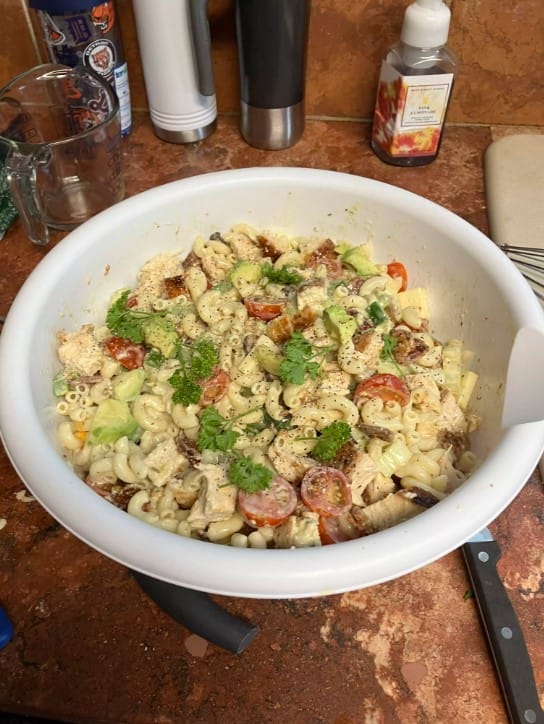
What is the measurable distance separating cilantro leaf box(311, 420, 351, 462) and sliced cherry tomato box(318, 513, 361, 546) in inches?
3.0

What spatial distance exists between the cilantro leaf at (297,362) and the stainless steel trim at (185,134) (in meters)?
0.62

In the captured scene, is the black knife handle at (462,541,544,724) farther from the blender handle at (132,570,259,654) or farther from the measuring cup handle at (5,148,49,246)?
the measuring cup handle at (5,148,49,246)

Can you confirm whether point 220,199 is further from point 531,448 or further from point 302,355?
point 531,448

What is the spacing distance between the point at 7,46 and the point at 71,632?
3.67 ft

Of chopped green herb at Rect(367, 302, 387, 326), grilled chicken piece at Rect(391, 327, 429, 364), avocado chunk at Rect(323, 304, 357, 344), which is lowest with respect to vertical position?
grilled chicken piece at Rect(391, 327, 429, 364)

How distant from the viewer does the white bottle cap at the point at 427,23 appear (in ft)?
3.06

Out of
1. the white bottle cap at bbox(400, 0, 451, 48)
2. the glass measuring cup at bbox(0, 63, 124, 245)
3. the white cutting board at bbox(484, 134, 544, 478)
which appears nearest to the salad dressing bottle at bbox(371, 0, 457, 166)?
the white bottle cap at bbox(400, 0, 451, 48)

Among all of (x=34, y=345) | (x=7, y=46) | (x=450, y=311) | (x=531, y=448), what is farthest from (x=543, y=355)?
(x=7, y=46)

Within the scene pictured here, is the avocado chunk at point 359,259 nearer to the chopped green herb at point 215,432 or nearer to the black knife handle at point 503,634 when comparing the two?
the chopped green herb at point 215,432

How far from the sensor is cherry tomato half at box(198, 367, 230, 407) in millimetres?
811

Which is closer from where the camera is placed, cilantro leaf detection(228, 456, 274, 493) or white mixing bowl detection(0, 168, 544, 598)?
white mixing bowl detection(0, 168, 544, 598)

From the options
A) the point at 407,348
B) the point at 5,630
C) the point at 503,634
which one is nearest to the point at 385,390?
the point at 407,348

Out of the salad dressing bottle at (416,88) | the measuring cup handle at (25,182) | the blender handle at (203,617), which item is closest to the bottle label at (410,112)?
the salad dressing bottle at (416,88)

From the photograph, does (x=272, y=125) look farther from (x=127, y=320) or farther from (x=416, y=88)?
(x=127, y=320)
